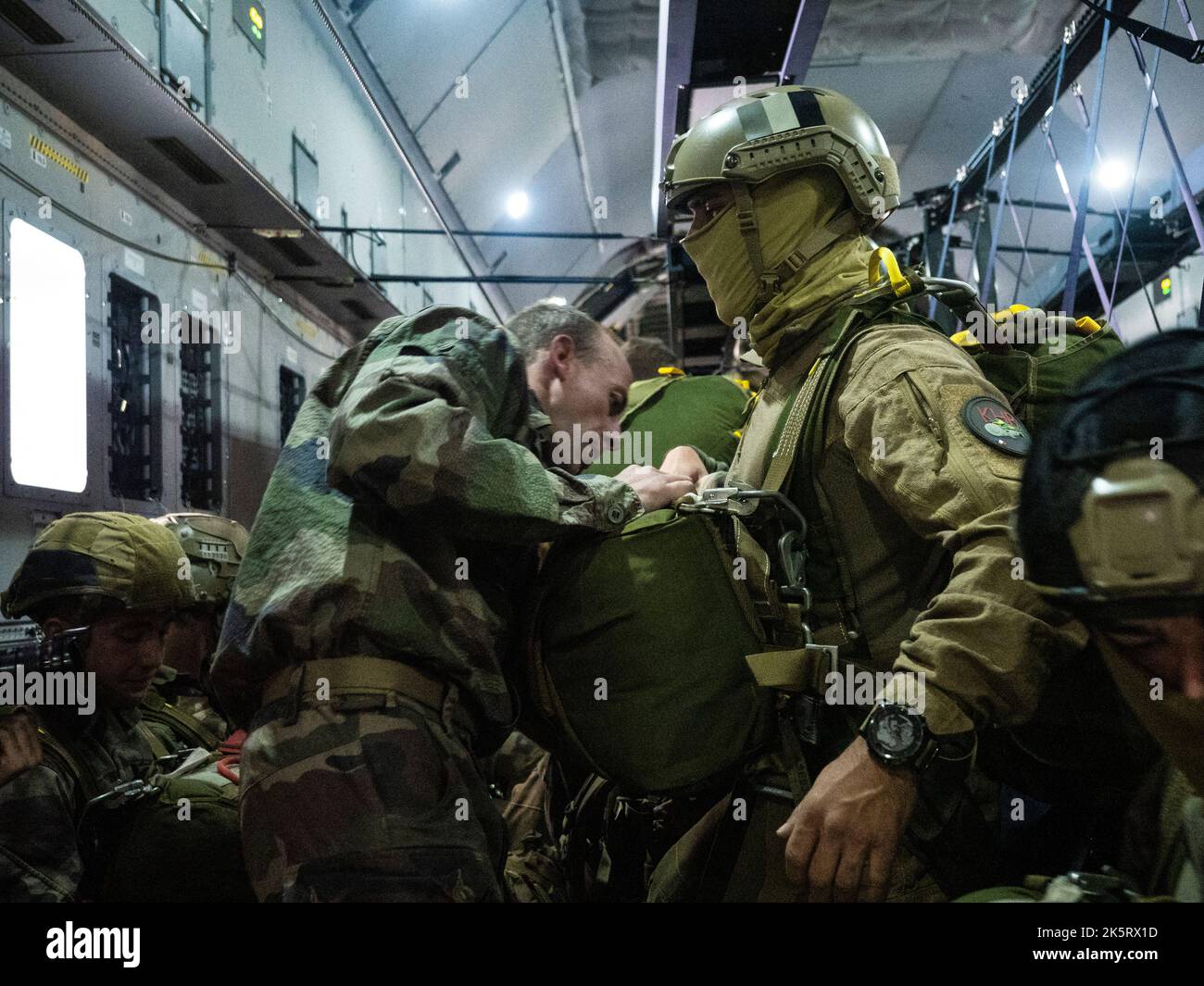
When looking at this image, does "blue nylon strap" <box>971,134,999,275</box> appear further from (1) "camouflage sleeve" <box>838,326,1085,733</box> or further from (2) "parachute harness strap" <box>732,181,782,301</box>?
(1) "camouflage sleeve" <box>838,326,1085,733</box>

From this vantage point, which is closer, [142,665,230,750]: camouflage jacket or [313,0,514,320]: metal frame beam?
[142,665,230,750]: camouflage jacket

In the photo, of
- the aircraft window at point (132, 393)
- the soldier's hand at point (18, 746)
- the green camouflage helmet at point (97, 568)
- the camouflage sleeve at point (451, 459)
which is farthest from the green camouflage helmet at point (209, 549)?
the camouflage sleeve at point (451, 459)

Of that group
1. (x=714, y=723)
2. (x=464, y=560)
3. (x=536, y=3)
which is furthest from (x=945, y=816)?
(x=536, y=3)

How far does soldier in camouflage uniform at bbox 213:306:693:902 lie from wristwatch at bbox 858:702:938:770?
65 centimetres

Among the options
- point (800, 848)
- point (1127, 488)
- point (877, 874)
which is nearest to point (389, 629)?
point (800, 848)

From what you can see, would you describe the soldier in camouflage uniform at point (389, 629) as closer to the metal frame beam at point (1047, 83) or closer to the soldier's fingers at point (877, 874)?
the soldier's fingers at point (877, 874)

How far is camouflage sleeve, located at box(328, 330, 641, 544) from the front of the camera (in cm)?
154

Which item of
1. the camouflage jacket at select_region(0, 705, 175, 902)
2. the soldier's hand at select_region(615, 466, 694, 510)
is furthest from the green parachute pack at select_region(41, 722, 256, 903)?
the soldier's hand at select_region(615, 466, 694, 510)

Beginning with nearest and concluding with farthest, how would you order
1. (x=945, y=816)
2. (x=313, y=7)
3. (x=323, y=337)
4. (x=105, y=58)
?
1. (x=945, y=816)
2. (x=105, y=58)
3. (x=313, y=7)
4. (x=323, y=337)

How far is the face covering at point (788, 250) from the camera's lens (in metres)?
1.97

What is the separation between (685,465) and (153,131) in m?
2.76

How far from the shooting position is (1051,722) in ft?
5.16
